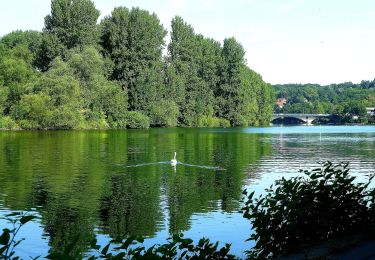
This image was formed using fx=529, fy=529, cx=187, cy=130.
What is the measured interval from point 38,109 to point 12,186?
61.0 metres

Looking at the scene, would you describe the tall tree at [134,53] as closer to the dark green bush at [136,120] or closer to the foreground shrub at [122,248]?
the dark green bush at [136,120]

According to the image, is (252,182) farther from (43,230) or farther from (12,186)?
(43,230)

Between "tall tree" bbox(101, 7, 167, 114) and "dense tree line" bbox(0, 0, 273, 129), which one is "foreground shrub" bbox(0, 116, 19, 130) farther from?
"tall tree" bbox(101, 7, 167, 114)

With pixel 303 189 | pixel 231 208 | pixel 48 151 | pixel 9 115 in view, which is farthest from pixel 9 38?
pixel 303 189

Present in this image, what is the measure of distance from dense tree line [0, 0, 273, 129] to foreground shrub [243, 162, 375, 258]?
78.0m

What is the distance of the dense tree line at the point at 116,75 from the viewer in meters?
87.7

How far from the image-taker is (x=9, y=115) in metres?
89.4

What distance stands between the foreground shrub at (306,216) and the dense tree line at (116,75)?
78.0 meters

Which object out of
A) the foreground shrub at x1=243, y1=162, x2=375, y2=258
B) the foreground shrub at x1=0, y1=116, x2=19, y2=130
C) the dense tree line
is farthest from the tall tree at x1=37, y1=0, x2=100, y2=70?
the foreground shrub at x1=243, y1=162, x2=375, y2=258

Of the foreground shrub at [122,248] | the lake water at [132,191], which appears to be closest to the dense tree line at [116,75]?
the lake water at [132,191]

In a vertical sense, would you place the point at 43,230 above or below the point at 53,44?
below

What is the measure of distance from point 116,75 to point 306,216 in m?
99.0

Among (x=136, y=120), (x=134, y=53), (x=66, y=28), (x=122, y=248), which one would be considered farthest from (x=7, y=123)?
(x=122, y=248)

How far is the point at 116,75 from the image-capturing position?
10662cm
